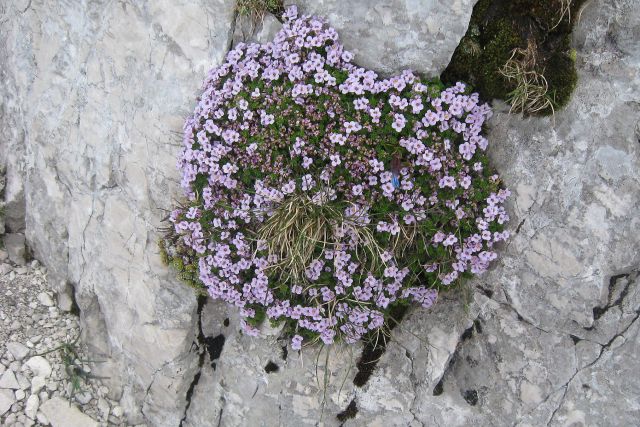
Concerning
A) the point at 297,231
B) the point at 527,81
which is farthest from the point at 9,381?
the point at 527,81

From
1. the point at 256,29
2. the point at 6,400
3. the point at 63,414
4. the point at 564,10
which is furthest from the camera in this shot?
the point at 63,414

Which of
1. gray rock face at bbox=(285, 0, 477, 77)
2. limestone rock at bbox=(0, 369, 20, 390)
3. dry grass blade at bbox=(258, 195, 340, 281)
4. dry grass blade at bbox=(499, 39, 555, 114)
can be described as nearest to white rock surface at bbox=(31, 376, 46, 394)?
limestone rock at bbox=(0, 369, 20, 390)

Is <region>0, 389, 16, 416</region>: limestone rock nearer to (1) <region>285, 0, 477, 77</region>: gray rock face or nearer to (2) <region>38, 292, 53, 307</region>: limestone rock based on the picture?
(2) <region>38, 292, 53, 307</region>: limestone rock

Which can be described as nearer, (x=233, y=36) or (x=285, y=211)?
(x=285, y=211)

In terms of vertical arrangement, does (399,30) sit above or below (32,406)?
above

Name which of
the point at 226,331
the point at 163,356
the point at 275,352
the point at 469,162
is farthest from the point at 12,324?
the point at 469,162

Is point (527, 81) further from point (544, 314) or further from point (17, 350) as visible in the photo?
point (17, 350)

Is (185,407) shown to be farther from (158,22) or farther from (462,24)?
(462,24)
